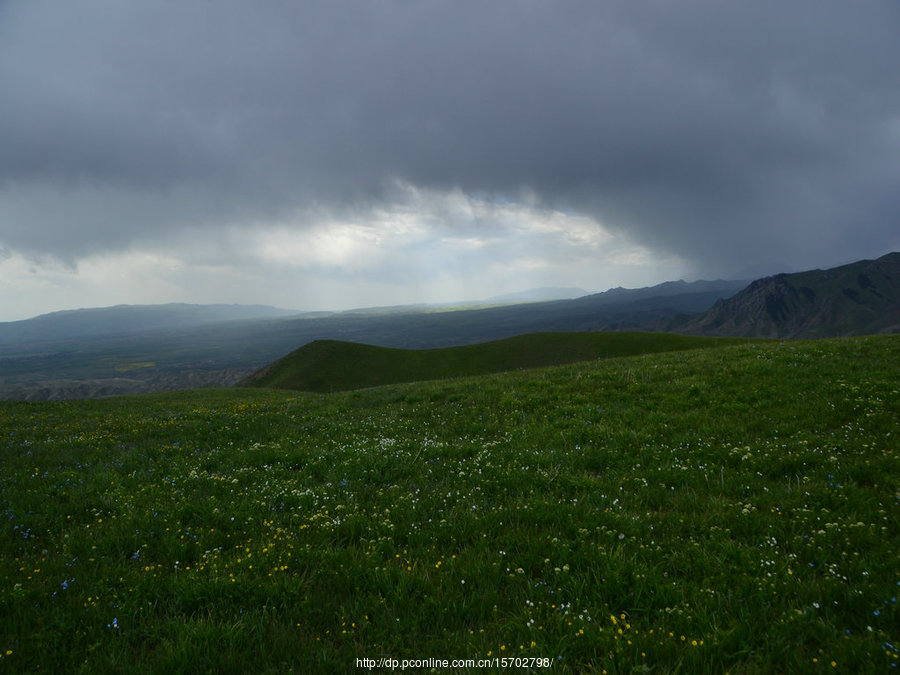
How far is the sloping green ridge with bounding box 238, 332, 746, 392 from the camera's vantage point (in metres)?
102

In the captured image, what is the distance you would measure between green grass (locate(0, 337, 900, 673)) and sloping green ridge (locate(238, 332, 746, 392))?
288 ft

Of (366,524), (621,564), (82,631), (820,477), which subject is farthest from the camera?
(820,477)

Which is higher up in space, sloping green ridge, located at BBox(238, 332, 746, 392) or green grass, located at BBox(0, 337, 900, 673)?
green grass, located at BBox(0, 337, 900, 673)

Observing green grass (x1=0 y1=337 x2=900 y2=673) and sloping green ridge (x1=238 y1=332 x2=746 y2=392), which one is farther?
sloping green ridge (x1=238 y1=332 x2=746 y2=392)

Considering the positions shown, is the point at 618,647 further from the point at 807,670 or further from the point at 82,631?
the point at 82,631

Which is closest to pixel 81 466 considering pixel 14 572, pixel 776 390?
pixel 14 572

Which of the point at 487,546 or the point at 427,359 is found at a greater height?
the point at 487,546

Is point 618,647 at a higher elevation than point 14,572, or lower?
lower

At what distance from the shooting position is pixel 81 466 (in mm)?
10648

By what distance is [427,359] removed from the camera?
11869 centimetres

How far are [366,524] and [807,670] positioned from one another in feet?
19.1

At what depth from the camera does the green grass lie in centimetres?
427

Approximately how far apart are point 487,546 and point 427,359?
370 ft

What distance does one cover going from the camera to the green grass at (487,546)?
14.0 feet
